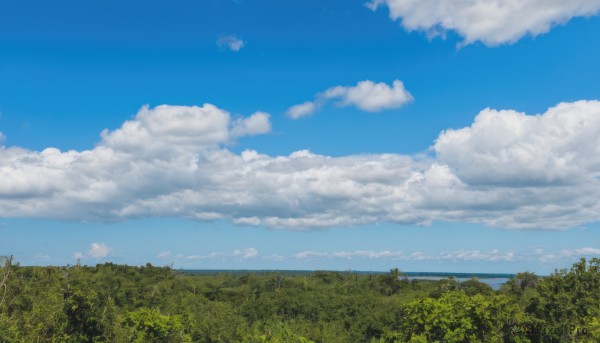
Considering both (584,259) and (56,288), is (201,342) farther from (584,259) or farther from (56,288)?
(584,259)

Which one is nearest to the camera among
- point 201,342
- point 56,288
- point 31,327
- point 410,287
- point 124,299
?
point 31,327

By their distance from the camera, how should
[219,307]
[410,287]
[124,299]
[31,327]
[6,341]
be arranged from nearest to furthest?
[6,341] < [31,327] < [219,307] < [124,299] < [410,287]

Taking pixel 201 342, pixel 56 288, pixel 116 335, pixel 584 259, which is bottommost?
pixel 201 342

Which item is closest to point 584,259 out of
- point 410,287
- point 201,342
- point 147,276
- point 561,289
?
point 561,289

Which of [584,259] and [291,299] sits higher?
[584,259]

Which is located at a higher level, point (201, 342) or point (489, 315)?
point (489, 315)

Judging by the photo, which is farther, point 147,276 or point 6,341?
point 147,276

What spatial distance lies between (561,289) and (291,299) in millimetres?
63298

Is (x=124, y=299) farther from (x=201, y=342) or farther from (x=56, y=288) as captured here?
(x=56, y=288)

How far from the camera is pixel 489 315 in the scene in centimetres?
3528

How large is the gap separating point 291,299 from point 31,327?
6640 centimetres

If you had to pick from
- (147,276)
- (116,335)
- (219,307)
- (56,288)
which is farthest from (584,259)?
(147,276)

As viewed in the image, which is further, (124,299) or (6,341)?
(124,299)

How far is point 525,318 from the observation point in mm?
35469
